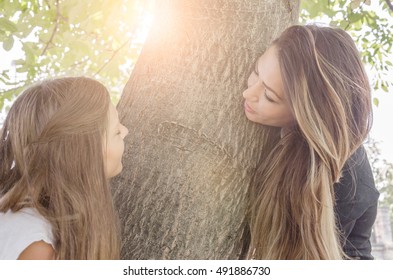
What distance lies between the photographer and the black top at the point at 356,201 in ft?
8.30

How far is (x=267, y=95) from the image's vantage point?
2281 mm

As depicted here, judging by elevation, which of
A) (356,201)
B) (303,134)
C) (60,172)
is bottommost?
(356,201)

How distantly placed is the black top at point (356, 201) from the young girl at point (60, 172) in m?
1.03

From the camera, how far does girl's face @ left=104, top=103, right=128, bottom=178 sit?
2158 millimetres

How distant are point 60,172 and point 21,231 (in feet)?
0.87

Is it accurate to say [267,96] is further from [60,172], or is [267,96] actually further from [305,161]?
[60,172]

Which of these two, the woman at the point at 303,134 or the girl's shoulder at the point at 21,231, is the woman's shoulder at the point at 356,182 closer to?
the woman at the point at 303,134

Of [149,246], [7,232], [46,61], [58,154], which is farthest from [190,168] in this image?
[46,61]

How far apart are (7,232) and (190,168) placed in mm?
683

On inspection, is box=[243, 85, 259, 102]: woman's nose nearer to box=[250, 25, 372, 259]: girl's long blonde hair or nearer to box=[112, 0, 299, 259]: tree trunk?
box=[112, 0, 299, 259]: tree trunk

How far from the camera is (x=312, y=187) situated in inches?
88.3

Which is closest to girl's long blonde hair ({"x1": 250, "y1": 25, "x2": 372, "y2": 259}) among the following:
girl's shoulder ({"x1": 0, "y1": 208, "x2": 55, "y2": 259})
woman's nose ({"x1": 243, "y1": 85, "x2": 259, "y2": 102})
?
woman's nose ({"x1": 243, "y1": 85, "x2": 259, "y2": 102})

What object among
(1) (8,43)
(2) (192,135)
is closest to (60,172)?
(2) (192,135)

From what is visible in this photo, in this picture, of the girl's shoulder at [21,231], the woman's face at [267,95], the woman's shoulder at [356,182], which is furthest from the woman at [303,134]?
the girl's shoulder at [21,231]
